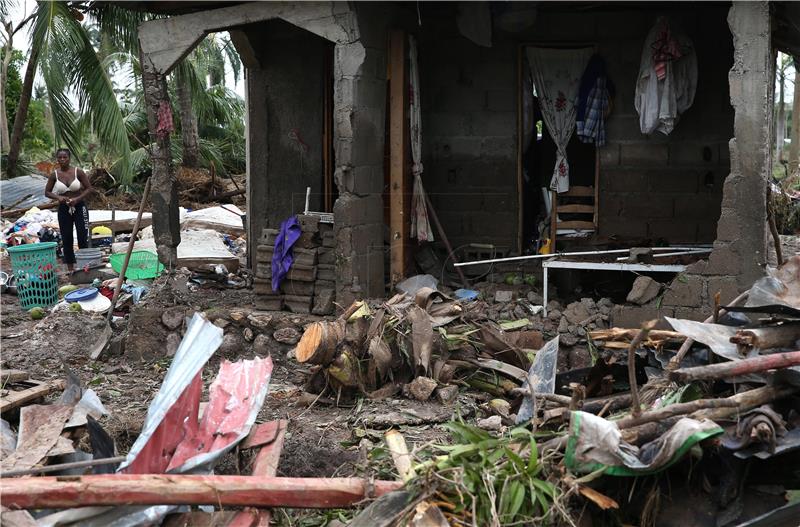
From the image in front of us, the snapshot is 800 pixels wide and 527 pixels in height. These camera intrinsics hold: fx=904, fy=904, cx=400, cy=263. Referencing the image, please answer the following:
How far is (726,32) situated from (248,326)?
612 centimetres

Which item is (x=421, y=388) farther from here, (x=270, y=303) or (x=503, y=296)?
(x=270, y=303)

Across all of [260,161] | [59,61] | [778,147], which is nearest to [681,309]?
[260,161]

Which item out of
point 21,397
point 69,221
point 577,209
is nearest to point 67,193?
point 69,221

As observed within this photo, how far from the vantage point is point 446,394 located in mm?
7043

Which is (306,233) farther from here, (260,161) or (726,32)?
(726,32)

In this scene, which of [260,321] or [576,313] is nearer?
[576,313]

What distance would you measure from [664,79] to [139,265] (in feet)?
23.7

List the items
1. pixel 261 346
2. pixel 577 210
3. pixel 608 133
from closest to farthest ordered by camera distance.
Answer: pixel 261 346
pixel 608 133
pixel 577 210

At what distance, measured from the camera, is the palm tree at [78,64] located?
45.4 ft

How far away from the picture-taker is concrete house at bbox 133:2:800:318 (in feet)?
29.3

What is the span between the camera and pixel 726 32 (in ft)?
32.9

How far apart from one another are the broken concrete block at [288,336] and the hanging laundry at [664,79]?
14.2 feet

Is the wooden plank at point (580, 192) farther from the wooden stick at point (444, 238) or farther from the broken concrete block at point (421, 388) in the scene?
the broken concrete block at point (421, 388)

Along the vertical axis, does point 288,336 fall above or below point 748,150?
below
